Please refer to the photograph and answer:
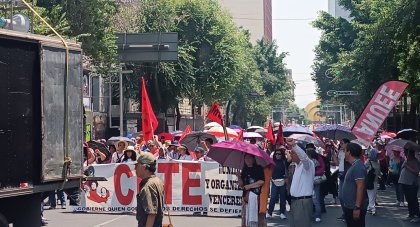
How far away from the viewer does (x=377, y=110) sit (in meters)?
15.0

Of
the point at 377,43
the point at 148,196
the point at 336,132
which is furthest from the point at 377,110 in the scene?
the point at 377,43

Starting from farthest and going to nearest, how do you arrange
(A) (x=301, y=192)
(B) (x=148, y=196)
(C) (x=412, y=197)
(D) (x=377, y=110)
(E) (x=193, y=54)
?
(E) (x=193, y=54), (C) (x=412, y=197), (D) (x=377, y=110), (A) (x=301, y=192), (B) (x=148, y=196)

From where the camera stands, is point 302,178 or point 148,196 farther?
point 302,178

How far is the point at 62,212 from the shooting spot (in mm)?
19047

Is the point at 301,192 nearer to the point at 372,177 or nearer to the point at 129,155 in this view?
the point at 372,177

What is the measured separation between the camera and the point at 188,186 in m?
18.1

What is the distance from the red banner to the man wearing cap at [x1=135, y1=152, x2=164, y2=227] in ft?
24.2

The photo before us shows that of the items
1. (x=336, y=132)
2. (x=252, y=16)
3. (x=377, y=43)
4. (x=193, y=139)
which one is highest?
(x=252, y=16)

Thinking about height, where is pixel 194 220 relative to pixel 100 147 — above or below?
below

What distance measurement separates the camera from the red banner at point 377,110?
14914mm

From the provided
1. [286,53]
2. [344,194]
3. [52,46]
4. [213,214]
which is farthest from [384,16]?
[286,53]

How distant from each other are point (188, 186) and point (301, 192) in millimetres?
6819

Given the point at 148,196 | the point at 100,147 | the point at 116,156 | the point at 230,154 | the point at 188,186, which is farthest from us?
the point at 100,147

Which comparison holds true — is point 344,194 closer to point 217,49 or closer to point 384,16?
point 384,16
